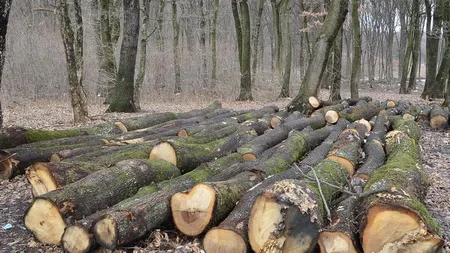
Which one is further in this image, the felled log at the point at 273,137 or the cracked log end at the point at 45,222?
the felled log at the point at 273,137

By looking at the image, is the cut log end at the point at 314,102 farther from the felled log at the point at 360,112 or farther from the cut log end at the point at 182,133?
the cut log end at the point at 182,133

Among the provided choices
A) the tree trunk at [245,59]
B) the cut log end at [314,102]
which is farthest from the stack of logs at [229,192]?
the tree trunk at [245,59]

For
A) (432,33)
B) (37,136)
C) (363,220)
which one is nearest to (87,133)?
(37,136)

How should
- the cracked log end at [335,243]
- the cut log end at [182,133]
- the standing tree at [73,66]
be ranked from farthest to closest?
the standing tree at [73,66] < the cut log end at [182,133] < the cracked log end at [335,243]

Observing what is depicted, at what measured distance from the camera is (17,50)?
17375 millimetres

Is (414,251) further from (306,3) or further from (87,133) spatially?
(306,3)

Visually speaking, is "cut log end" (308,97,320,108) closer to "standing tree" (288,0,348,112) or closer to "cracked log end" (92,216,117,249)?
"standing tree" (288,0,348,112)

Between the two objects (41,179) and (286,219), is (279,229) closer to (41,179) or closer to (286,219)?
(286,219)

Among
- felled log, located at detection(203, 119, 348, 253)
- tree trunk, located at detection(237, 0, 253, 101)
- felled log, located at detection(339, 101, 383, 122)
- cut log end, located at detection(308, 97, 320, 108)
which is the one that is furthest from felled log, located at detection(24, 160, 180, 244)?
tree trunk, located at detection(237, 0, 253, 101)

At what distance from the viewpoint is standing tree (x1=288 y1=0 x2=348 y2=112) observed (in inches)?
430

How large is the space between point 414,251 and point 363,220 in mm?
429

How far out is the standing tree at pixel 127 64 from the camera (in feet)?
42.1

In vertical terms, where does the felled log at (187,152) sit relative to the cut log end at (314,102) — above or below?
below

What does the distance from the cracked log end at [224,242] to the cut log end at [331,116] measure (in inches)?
252
